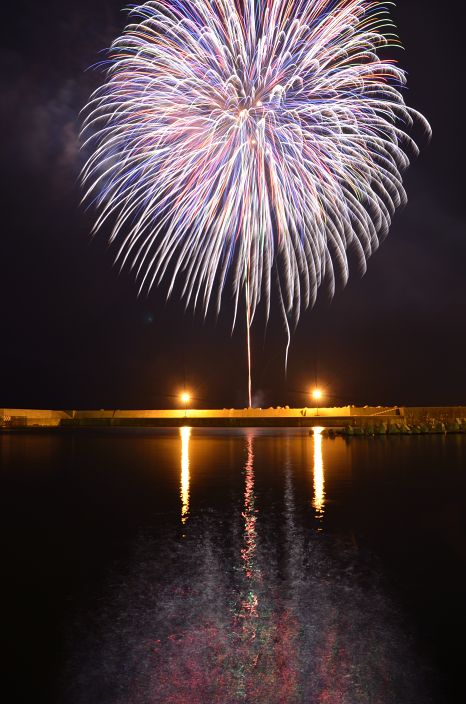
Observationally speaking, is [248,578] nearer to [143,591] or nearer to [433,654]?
[143,591]

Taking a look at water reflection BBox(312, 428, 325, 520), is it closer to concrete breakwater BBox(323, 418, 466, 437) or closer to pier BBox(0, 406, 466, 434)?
concrete breakwater BBox(323, 418, 466, 437)

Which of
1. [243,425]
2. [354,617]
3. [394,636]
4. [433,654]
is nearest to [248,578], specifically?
[354,617]

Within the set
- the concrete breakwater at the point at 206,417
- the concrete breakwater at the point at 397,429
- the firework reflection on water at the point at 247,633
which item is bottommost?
the firework reflection on water at the point at 247,633

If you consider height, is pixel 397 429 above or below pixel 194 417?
below

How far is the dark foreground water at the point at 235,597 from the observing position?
4.91 m

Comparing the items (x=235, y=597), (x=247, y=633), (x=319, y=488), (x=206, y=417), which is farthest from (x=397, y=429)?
(x=247, y=633)

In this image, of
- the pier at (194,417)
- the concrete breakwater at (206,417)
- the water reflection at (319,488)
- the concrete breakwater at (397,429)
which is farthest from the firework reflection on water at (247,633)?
the pier at (194,417)

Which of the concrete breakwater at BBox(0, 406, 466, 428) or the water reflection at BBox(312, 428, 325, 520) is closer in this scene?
the water reflection at BBox(312, 428, 325, 520)

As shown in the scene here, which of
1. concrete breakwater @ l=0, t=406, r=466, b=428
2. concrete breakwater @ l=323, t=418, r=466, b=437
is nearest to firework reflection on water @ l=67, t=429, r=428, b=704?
concrete breakwater @ l=323, t=418, r=466, b=437

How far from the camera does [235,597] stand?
23.6 feet

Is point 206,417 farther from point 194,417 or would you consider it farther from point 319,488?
point 319,488

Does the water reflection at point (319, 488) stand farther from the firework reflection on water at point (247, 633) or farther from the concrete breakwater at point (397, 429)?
the concrete breakwater at point (397, 429)

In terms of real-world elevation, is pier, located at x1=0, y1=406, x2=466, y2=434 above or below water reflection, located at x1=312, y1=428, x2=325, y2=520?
above

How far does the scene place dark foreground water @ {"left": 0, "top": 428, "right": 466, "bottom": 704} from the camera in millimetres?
4906
